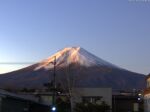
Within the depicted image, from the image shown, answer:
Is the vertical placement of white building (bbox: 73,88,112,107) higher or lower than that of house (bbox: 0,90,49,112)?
higher

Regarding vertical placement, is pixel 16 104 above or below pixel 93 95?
below

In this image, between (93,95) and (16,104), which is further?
(93,95)

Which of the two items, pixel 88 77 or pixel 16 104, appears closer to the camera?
pixel 16 104

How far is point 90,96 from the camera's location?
9956 cm

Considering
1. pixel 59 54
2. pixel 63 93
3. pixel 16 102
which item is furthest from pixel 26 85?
pixel 16 102

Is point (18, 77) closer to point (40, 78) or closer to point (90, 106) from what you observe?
point (40, 78)

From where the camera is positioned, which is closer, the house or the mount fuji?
the house

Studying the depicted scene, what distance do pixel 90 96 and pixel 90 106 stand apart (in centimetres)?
1358

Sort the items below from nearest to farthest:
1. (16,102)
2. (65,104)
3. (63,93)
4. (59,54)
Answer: (16,102)
(65,104)
(63,93)
(59,54)

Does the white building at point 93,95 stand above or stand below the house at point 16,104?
above

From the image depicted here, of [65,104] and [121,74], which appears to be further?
[121,74]

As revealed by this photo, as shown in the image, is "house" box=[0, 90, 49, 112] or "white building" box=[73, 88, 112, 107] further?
"white building" box=[73, 88, 112, 107]

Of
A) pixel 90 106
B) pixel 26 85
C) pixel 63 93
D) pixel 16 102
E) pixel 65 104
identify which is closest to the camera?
pixel 16 102

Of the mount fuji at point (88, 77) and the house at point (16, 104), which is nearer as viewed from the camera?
the house at point (16, 104)
